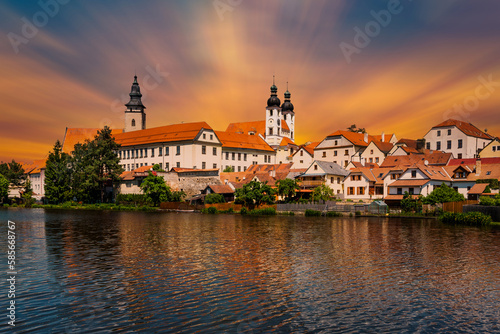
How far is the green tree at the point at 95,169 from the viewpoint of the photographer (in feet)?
312

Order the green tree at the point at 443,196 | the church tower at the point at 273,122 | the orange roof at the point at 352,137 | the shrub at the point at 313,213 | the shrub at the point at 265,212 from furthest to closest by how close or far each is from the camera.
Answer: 1. the church tower at the point at 273,122
2. the orange roof at the point at 352,137
3. the shrub at the point at 265,212
4. the shrub at the point at 313,213
5. the green tree at the point at 443,196

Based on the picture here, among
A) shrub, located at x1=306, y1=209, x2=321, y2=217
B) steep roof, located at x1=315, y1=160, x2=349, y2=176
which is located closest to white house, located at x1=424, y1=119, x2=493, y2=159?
steep roof, located at x1=315, y1=160, x2=349, y2=176

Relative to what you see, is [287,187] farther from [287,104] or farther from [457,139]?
[287,104]

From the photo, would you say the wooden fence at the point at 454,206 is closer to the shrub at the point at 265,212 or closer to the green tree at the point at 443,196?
the green tree at the point at 443,196

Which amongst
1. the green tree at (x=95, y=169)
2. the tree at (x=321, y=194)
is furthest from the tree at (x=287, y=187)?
the green tree at (x=95, y=169)

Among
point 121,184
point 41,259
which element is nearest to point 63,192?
point 121,184

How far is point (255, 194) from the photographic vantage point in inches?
2933

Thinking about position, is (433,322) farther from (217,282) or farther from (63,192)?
(63,192)

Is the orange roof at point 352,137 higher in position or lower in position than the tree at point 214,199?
higher

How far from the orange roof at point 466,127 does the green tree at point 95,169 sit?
272 feet

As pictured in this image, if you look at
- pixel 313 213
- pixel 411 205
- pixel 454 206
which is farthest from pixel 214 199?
pixel 454 206

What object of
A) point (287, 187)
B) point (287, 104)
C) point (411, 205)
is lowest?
point (411, 205)

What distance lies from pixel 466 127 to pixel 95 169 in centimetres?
9332

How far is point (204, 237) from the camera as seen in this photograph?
36281 mm
